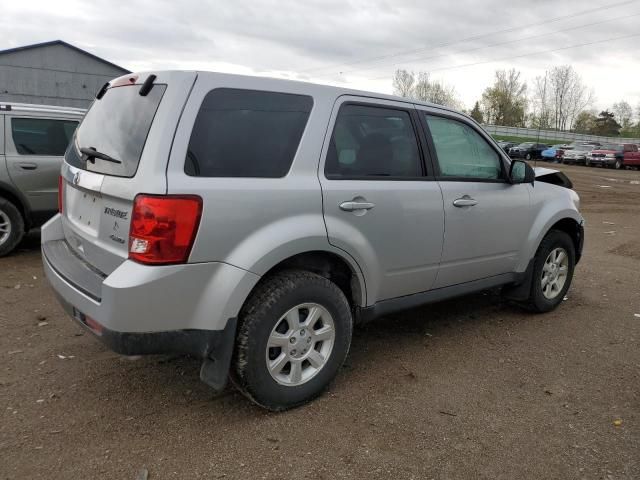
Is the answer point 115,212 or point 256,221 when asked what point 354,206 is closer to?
point 256,221

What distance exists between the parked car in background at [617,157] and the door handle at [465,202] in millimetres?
36607

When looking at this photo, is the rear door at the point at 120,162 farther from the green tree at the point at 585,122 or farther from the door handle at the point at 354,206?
the green tree at the point at 585,122

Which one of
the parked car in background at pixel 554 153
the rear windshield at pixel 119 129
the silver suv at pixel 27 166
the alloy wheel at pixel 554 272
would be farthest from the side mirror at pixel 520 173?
the parked car in background at pixel 554 153

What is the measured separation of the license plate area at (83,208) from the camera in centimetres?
296

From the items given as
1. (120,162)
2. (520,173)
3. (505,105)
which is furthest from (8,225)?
(505,105)

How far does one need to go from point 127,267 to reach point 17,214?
465 centimetres

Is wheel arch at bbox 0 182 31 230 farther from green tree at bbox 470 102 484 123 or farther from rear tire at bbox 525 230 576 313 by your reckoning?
green tree at bbox 470 102 484 123

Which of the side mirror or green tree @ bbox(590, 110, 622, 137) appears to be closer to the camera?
the side mirror

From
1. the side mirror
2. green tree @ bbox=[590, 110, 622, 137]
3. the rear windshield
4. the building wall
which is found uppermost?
green tree @ bbox=[590, 110, 622, 137]

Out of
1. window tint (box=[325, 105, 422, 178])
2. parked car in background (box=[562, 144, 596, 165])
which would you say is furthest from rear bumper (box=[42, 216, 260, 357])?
parked car in background (box=[562, 144, 596, 165])

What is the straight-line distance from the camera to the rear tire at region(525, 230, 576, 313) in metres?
4.74

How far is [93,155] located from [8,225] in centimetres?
413

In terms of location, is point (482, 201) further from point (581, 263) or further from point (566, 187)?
point (581, 263)

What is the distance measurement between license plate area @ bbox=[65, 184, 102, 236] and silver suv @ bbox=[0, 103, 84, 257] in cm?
353
